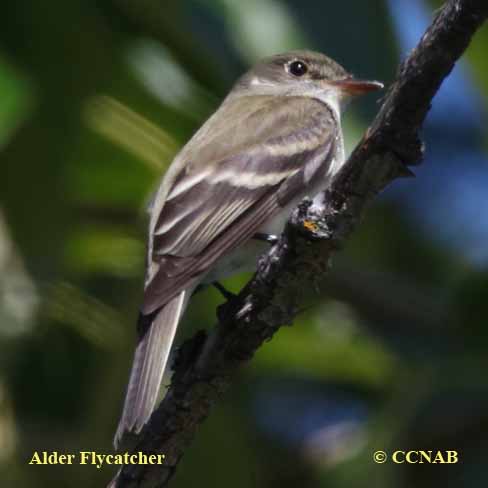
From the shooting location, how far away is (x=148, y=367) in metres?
3.38

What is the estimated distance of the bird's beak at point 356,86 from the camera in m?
4.70

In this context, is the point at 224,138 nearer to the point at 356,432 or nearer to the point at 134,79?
the point at 134,79

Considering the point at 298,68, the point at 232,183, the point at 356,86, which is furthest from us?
the point at 298,68

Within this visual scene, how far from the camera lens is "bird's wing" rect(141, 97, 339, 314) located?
3.66 meters

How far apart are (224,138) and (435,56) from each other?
188 cm

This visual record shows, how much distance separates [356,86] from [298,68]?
59cm

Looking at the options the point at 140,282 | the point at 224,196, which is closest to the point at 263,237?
the point at 224,196

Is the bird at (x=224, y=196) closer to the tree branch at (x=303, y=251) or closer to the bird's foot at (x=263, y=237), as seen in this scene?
the bird's foot at (x=263, y=237)

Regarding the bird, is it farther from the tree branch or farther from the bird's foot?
the tree branch

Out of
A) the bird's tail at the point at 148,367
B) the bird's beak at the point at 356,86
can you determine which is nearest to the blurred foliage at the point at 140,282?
the bird's beak at the point at 356,86

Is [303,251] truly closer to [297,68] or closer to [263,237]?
[263,237]

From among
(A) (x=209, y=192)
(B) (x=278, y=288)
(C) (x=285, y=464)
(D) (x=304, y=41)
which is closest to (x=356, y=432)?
(C) (x=285, y=464)

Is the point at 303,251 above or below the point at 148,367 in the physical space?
below

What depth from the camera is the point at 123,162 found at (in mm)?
4676
